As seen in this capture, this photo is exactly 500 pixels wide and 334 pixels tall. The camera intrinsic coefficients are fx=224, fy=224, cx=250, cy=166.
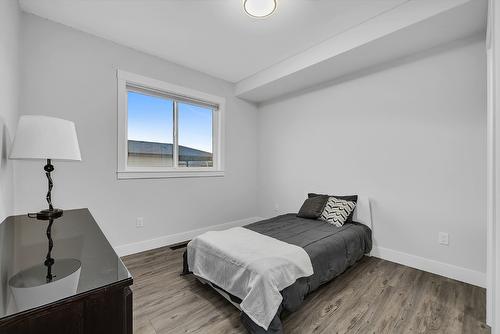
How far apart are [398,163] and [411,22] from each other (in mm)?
1418

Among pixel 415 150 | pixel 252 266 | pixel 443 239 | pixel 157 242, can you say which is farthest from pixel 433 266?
pixel 157 242

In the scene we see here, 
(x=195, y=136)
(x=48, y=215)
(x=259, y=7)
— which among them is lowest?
(x=48, y=215)

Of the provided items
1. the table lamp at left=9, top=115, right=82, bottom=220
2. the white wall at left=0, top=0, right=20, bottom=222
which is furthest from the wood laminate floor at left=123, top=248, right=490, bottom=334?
the white wall at left=0, top=0, right=20, bottom=222

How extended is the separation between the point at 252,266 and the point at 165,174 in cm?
199

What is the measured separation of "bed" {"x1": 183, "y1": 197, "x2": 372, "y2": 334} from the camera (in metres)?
1.58

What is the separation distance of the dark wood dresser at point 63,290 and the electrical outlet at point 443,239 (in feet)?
9.39

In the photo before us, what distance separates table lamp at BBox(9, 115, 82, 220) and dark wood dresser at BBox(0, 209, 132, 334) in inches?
26.5

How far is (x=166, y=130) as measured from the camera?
3268 millimetres

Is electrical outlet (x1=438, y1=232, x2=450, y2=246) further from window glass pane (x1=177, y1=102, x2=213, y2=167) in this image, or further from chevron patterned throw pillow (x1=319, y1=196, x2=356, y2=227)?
window glass pane (x1=177, y1=102, x2=213, y2=167)

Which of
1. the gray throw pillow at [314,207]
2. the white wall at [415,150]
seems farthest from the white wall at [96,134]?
the white wall at [415,150]

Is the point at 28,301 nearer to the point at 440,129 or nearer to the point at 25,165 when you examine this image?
the point at 25,165

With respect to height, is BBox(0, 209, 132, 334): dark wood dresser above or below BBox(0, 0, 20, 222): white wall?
below

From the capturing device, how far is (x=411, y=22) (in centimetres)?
199

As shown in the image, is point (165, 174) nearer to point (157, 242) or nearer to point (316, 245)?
point (157, 242)
